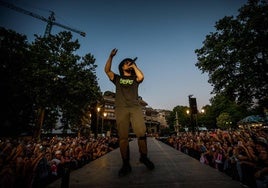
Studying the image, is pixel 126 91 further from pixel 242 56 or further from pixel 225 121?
pixel 225 121

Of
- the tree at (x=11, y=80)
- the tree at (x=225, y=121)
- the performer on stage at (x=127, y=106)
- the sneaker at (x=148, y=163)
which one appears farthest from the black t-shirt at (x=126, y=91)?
the tree at (x=225, y=121)

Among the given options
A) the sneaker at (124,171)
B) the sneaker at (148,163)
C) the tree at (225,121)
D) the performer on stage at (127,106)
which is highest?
the tree at (225,121)

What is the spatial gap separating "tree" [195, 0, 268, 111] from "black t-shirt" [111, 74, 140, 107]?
47.0 ft

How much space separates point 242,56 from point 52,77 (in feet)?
57.0

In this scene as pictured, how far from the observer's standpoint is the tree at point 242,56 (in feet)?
45.3

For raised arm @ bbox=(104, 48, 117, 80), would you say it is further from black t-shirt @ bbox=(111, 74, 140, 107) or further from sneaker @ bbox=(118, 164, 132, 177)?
sneaker @ bbox=(118, 164, 132, 177)

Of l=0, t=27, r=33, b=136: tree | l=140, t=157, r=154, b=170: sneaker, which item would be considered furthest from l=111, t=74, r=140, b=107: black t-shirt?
l=0, t=27, r=33, b=136: tree

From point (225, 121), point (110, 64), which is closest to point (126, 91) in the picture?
point (110, 64)

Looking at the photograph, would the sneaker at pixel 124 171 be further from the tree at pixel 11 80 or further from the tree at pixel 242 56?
the tree at pixel 11 80

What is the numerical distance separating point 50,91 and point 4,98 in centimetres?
878

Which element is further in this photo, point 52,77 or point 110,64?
point 52,77

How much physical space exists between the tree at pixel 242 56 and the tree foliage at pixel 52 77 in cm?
1234

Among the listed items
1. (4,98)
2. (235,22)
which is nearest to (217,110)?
(235,22)

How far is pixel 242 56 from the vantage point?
1434 cm
